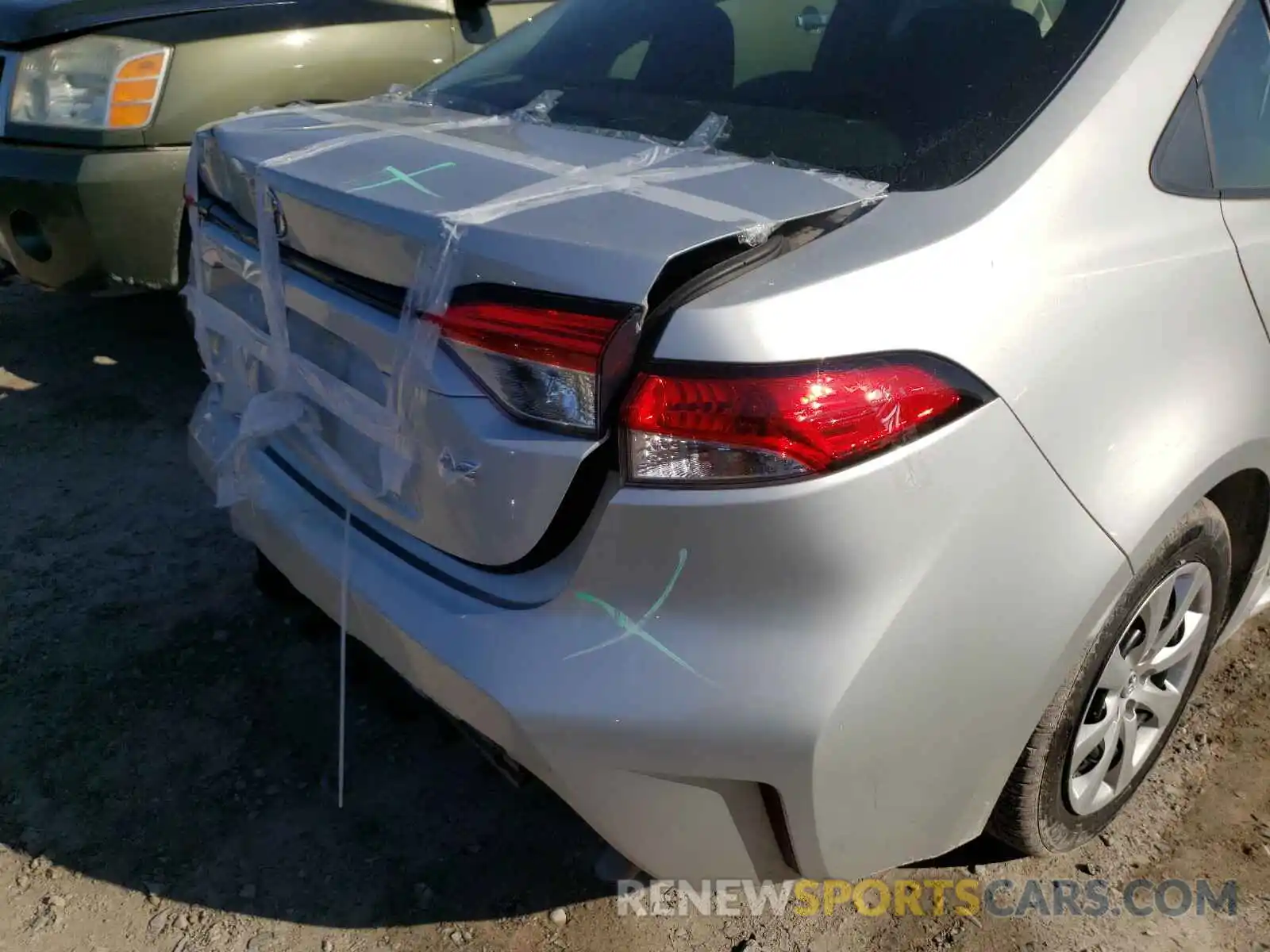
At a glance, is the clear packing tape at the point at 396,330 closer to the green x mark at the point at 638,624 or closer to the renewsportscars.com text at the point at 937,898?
the green x mark at the point at 638,624

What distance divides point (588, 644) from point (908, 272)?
2.21 ft

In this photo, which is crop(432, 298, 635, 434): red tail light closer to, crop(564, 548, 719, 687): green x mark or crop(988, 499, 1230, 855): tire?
crop(564, 548, 719, 687): green x mark

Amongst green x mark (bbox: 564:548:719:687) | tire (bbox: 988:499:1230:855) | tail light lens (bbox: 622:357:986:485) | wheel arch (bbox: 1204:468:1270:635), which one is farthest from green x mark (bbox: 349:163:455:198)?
wheel arch (bbox: 1204:468:1270:635)

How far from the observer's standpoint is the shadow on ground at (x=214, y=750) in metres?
2.13

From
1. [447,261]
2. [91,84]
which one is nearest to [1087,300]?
[447,261]

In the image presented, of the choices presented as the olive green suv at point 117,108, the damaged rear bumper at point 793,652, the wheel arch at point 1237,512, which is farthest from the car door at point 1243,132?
the olive green suv at point 117,108

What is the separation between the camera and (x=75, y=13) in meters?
3.55

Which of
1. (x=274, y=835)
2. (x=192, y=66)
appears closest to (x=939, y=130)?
(x=274, y=835)

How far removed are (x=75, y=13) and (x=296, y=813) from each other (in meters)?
2.83

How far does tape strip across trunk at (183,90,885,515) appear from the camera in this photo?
1554mm

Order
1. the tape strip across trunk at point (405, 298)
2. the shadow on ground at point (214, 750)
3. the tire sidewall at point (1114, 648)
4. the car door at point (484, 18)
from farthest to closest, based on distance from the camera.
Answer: the car door at point (484, 18) → the shadow on ground at point (214, 750) → the tire sidewall at point (1114, 648) → the tape strip across trunk at point (405, 298)

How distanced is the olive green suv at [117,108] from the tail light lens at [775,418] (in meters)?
2.72

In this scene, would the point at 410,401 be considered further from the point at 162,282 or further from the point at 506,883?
the point at 162,282

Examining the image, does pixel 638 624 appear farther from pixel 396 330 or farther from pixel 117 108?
pixel 117 108
